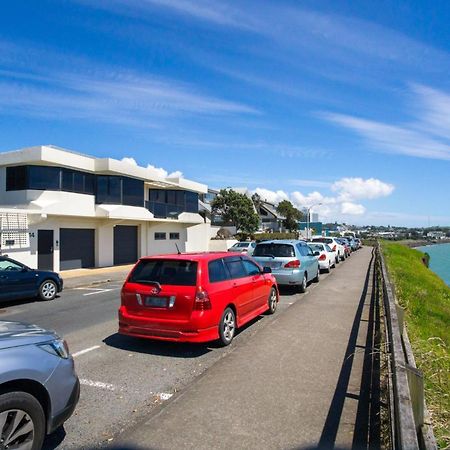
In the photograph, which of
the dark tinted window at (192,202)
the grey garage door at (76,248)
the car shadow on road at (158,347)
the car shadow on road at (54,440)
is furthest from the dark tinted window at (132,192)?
the car shadow on road at (54,440)

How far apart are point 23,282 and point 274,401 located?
390 inches

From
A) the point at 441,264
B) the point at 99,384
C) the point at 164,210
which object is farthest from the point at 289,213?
the point at 99,384

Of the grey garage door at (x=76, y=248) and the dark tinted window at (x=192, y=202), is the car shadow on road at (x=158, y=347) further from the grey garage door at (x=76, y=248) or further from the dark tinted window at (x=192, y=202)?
the dark tinted window at (x=192, y=202)

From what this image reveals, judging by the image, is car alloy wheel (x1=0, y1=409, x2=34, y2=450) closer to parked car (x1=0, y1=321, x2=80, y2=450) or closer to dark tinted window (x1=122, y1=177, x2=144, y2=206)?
parked car (x1=0, y1=321, x2=80, y2=450)

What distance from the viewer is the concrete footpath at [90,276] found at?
1746 cm

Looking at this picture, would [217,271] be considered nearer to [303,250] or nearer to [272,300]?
[272,300]

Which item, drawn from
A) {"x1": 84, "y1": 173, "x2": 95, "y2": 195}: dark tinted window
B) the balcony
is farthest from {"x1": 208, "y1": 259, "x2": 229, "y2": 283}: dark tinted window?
the balcony

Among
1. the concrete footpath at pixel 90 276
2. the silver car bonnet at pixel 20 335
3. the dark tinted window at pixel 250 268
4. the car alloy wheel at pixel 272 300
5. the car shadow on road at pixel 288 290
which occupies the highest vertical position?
the dark tinted window at pixel 250 268

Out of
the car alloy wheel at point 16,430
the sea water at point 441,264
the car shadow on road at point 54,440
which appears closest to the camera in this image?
the car alloy wheel at point 16,430

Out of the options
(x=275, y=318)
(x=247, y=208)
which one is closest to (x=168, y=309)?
(x=275, y=318)

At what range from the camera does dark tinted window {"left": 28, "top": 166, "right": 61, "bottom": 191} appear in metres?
21.1

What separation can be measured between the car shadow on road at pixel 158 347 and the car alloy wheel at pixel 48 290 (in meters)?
6.03

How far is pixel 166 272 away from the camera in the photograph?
23.6 feet

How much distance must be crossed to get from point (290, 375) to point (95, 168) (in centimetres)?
2056
